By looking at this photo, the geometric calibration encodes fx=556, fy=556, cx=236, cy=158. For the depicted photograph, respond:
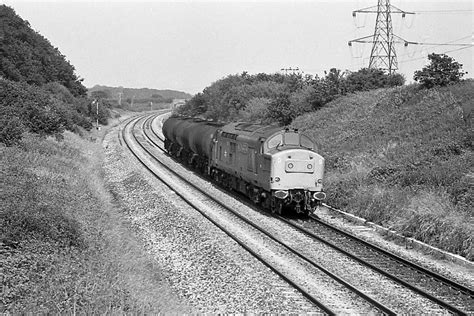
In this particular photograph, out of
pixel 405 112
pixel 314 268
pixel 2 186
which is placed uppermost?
pixel 405 112

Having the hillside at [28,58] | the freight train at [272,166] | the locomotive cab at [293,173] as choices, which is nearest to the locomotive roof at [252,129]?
the freight train at [272,166]

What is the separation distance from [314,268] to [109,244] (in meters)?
5.54

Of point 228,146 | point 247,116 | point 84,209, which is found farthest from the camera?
point 247,116

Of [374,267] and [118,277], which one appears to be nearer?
[118,277]

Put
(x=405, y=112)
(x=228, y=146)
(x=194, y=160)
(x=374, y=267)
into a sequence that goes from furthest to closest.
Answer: (x=194, y=160)
(x=405, y=112)
(x=228, y=146)
(x=374, y=267)

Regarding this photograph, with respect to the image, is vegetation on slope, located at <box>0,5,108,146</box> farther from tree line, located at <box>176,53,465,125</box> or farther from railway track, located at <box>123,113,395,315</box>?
tree line, located at <box>176,53,465,125</box>

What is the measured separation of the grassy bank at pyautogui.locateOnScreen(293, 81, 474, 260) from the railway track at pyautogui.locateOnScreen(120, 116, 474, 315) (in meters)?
1.92

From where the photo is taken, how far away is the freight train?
20.9 m

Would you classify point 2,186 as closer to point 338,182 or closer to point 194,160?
point 338,182

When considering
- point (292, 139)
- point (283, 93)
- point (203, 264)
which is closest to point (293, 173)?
point (292, 139)

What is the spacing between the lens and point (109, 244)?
15109 millimetres

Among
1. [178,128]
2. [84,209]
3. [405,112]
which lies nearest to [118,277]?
[84,209]

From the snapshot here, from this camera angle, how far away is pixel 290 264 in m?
14.8

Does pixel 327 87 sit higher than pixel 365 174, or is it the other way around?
pixel 327 87
